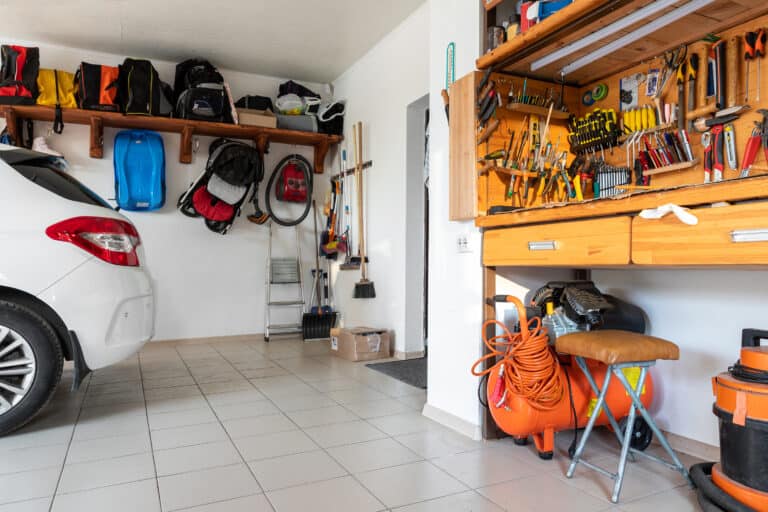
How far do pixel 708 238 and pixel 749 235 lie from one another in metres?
0.11

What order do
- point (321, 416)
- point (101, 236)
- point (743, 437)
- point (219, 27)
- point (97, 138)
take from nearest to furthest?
point (743, 437), point (101, 236), point (321, 416), point (219, 27), point (97, 138)

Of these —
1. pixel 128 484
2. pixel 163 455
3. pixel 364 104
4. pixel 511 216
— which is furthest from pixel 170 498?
pixel 364 104

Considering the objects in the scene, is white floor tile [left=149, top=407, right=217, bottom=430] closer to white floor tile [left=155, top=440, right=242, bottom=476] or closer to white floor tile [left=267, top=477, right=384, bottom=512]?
white floor tile [left=155, top=440, right=242, bottom=476]

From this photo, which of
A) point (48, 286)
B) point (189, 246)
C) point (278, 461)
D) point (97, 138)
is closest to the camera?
point (278, 461)

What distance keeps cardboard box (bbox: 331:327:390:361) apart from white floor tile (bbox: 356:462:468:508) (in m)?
2.29

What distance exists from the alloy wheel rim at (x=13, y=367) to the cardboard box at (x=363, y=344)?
7.86 ft

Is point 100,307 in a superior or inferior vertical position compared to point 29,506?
superior

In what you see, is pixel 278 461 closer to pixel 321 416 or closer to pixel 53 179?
pixel 321 416

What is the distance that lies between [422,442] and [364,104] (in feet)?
12.4

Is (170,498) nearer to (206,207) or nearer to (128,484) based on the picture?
(128,484)

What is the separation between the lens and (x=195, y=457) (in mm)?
2100

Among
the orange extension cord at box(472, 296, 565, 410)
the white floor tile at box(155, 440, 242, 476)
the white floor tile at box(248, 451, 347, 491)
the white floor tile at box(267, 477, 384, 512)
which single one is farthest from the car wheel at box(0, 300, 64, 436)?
the orange extension cord at box(472, 296, 565, 410)

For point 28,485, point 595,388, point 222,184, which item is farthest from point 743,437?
point 222,184

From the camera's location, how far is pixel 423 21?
420 cm
